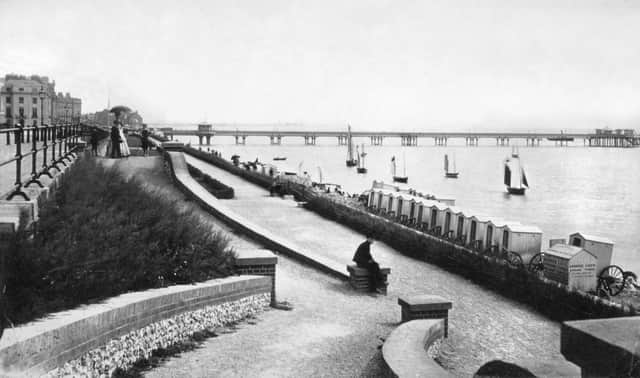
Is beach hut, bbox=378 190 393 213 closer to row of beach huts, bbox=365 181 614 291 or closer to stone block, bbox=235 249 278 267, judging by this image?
row of beach huts, bbox=365 181 614 291

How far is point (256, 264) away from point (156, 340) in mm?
3367

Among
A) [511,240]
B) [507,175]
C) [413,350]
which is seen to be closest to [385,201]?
[511,240]

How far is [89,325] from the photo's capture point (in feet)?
20.5

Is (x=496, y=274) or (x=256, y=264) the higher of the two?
(x=256, y=264)

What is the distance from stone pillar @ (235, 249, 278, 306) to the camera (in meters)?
10.8

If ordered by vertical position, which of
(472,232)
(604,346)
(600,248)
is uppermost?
(604,346)

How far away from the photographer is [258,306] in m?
10.6

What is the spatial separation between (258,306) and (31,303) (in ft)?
15.9

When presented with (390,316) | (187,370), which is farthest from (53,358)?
(390,316)

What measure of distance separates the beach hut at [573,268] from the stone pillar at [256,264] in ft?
27.5

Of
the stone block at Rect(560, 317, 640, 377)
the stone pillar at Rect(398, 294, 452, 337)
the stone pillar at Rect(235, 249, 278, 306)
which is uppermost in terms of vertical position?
the stone block at Rect(560, 317, 640, 377)

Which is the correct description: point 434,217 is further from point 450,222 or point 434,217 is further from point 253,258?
point 253,258

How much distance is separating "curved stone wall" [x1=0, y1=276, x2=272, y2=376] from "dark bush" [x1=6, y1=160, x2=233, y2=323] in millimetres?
228

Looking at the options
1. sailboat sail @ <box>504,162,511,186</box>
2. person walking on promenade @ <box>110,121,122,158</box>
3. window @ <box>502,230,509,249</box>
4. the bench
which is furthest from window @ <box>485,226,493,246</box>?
sailboat sail @ <box>504,162,511,186</box>
